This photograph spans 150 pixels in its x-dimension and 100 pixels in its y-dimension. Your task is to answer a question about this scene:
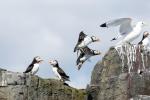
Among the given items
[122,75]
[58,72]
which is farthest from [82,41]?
[122,75]

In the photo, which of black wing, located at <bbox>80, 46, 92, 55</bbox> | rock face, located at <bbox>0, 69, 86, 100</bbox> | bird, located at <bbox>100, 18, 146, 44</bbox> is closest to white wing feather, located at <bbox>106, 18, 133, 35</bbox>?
bird, located at <bbox>100, 18, 146, 44</bbox>

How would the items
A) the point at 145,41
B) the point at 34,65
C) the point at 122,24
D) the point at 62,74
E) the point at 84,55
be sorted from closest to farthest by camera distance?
the point at 122,24
the point at 62,74
the point at 34,65
the point at 145,41
the point at 84,55

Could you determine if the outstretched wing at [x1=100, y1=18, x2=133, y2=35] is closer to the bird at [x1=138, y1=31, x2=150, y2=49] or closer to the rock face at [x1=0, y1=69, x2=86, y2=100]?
the bird at [x1=138, y1=31, x2=150, y2=49]

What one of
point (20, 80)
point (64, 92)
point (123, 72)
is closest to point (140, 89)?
point (123, 72)

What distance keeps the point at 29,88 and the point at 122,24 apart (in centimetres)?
522

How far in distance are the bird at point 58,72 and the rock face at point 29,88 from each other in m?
1.99

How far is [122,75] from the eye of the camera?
26.4m

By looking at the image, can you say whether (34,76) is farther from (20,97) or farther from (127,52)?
(127,52)

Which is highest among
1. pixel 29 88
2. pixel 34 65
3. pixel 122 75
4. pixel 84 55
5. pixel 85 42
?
pixel 85 42

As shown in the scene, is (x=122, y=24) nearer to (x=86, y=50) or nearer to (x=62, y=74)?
(x=62, y=74)

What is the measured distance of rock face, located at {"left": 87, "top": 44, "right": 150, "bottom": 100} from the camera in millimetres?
26125

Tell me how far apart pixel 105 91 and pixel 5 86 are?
5041 mm

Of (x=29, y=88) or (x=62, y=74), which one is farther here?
(x=62, y=74)

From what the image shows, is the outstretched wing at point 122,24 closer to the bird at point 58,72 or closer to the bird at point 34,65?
the bird at point 58,72
